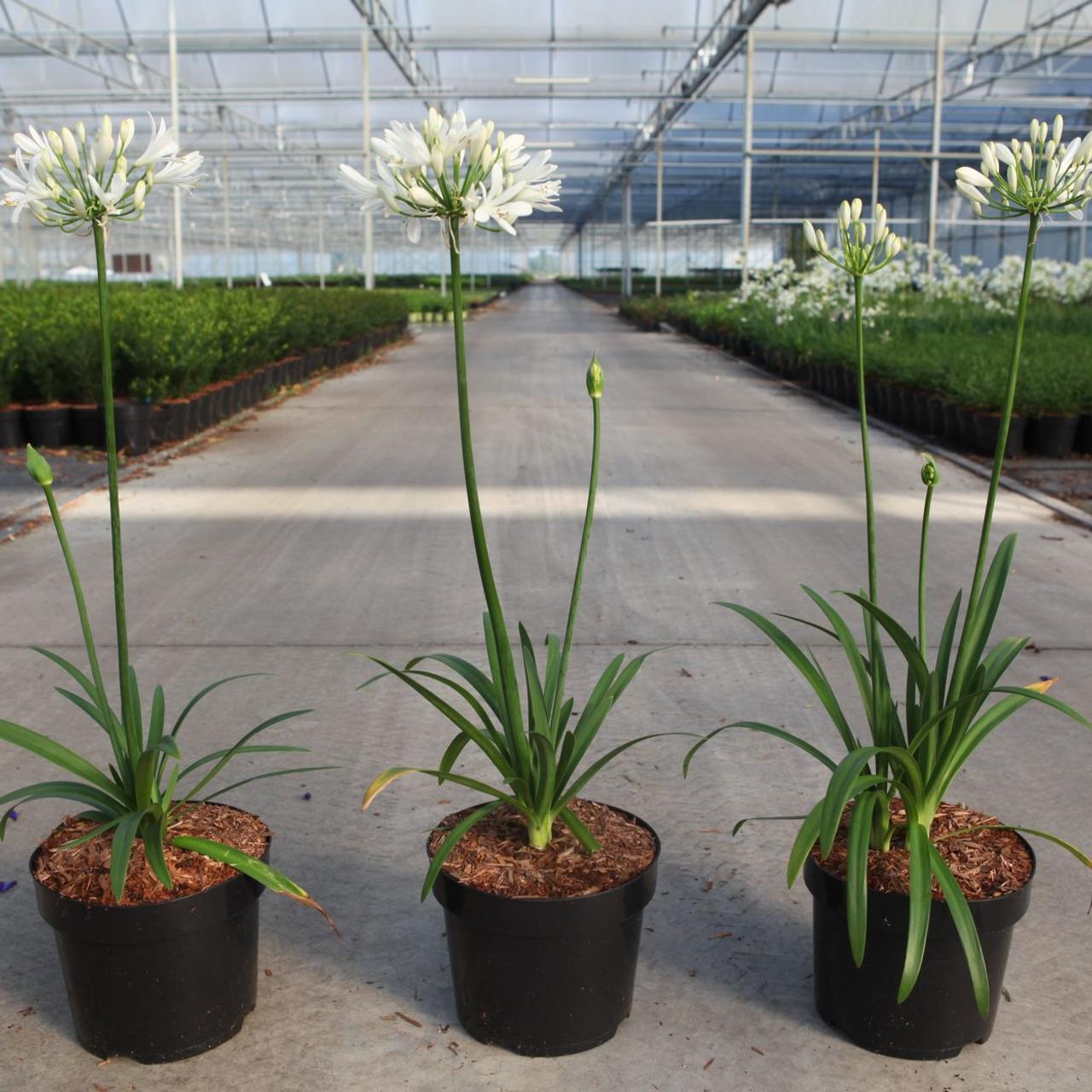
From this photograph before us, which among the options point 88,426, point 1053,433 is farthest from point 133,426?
point 1053,433

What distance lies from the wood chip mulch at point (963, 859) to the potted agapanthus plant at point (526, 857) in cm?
38

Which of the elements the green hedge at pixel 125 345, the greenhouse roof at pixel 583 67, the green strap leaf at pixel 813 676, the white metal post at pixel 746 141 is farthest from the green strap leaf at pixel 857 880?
the white metal post at pixel 746 141

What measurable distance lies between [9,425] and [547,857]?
280 inches

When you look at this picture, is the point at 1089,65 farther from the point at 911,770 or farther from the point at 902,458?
the point at 911,770

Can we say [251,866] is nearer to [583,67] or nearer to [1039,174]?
[1039,174]

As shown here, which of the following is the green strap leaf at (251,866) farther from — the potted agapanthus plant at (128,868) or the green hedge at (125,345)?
the green hedge at (125,345)

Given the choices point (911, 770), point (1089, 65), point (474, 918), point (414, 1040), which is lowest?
point (414, 1040)

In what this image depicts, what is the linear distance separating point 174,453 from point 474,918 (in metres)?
6.79

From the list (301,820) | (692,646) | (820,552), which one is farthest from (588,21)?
(301,820)

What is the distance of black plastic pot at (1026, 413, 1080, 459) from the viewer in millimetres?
8023

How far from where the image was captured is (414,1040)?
2.14 metres

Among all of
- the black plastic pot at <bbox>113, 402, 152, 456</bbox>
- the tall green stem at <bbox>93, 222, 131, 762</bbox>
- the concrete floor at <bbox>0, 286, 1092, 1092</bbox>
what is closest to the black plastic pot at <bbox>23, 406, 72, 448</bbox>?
the black plastic pot at <bbox>113, 402, 152, 456</bbox>

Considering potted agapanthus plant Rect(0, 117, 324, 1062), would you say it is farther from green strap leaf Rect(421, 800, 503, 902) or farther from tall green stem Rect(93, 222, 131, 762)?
green strap leaf Rect(421, 800, 503, 902)

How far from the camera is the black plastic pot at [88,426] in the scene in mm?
8234
